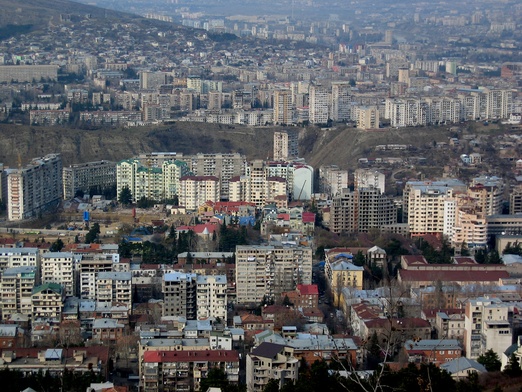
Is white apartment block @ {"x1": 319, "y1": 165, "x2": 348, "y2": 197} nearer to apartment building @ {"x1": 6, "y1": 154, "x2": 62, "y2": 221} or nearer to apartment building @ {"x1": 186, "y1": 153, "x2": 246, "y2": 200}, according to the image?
apartment building @ {"x1": 186, "y1": 153, "x2": 246, "y2": 200}

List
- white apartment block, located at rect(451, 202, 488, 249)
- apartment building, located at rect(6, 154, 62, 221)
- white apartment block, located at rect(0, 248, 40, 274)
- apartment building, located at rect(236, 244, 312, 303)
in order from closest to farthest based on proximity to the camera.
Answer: apartment building, located at rect(236, 244, 312, 303)
white apartment block, located at rect(0, 248, 40, 274)
white apartment block, located at rect(451, 202, 488, 249)
apartment building, located at rect(6, 154, 62, 221)

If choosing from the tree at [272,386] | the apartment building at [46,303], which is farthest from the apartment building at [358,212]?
the tree at [272,386]

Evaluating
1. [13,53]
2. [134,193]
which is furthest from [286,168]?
[13,53]

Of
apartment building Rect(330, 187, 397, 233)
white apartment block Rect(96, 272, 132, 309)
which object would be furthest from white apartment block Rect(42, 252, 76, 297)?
apartment building Rect(330, 187, 397, 233)

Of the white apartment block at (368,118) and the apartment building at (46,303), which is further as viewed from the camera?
the white apartment block at (368,118)

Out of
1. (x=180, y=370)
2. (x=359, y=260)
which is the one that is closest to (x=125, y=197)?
(x=359, y=260)

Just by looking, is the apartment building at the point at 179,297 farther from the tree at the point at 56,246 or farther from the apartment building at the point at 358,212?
the apartment building at the point at 358,212
